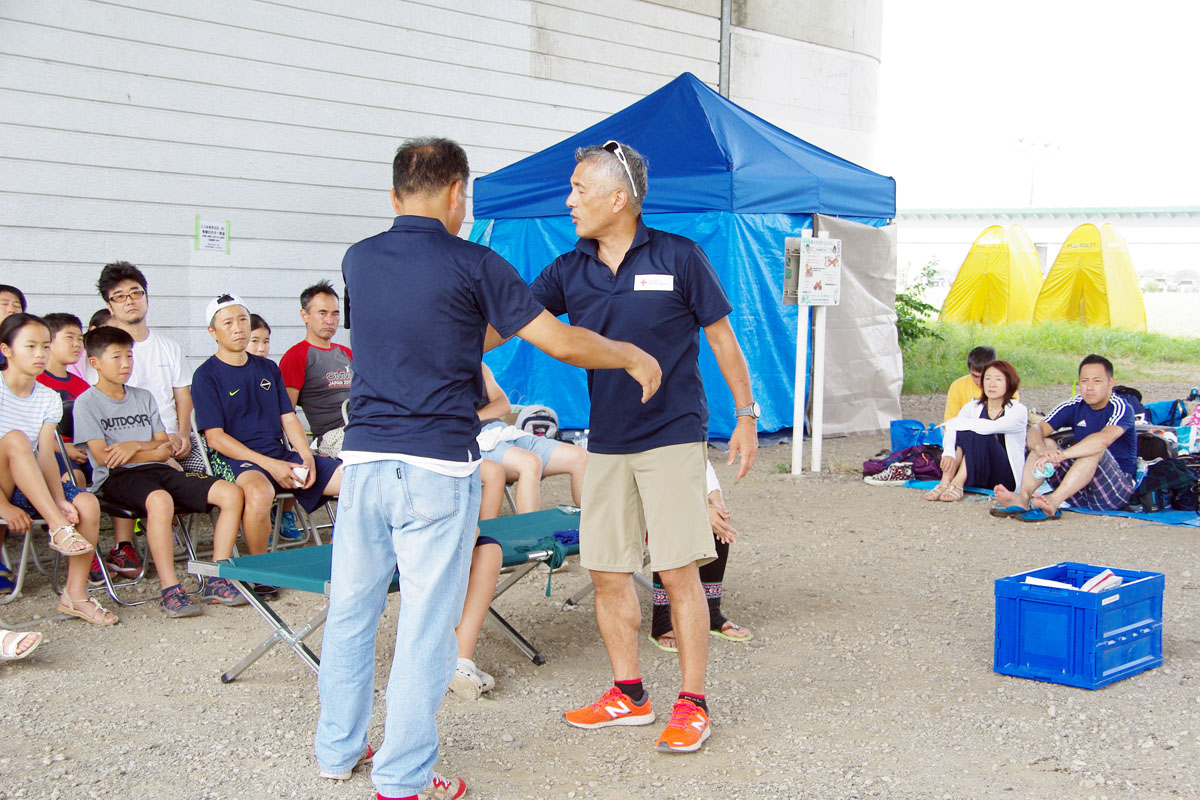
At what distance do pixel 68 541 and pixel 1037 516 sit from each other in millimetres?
5073

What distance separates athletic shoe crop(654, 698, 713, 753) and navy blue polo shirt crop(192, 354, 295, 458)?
2569 millimetres

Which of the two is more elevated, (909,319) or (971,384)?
(909,319)

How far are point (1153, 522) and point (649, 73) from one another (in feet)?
21.1

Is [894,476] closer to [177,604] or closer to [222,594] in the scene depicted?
[222,594]

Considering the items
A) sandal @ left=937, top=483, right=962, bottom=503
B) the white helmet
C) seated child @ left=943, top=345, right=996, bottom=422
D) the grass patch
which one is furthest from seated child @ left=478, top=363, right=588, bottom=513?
the grass patch

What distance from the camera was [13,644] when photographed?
Result: 3.54 meters

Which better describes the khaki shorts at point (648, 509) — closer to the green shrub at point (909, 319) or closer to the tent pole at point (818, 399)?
the tent pole at point (818, 399)

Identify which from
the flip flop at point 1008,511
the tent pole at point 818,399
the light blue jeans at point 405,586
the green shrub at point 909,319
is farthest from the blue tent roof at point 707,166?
the light blue jeans at point 405,586

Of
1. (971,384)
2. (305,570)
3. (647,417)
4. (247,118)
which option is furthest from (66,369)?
(971,384)

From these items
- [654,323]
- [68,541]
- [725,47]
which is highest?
[725,47]

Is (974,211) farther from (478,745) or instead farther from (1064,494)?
(478,745)

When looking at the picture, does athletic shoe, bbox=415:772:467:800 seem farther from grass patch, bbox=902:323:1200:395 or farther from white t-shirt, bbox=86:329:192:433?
grass patch, bbox=902:323:1200:395

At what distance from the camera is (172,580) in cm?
439

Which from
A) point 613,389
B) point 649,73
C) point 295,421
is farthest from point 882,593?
point 649,73
